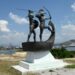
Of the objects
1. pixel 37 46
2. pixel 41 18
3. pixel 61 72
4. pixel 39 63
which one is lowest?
pixel 61 72

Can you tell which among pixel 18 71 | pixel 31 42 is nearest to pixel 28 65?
pixel 18 71

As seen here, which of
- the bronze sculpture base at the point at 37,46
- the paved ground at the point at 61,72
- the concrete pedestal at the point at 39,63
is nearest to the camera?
the paved ground at the point at 61,72

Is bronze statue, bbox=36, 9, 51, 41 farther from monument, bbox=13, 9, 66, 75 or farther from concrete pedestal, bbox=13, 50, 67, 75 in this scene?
concrete pedestal, bbox=13, 50, 67, 75

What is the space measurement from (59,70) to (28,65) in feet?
6.19

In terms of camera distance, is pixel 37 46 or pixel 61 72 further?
pixel 37 46

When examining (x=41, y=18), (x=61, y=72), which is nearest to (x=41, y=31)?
(x=41, y=18)

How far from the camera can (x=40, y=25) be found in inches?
580

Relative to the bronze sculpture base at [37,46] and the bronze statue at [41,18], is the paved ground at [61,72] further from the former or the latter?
the bronze statue at [41,18]

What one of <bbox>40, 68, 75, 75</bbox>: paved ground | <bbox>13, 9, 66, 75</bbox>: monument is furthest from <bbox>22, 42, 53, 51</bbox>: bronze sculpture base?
<bbox>40, 68, 75, 75</bbox>: paved ground

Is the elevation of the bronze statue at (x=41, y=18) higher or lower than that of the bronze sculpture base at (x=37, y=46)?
higher

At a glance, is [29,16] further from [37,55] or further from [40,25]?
A: [37,55]

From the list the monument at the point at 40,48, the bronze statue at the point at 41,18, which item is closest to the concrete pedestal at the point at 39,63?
the monument at the point at 40,48

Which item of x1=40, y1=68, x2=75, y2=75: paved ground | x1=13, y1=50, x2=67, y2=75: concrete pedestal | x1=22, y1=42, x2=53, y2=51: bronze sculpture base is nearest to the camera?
x1=40, y1=68, x2=75, y2=75: paved ground

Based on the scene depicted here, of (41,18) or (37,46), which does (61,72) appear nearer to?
(37,46)
